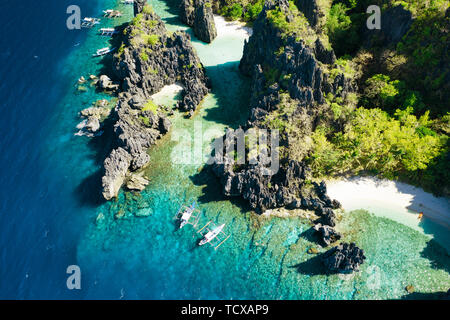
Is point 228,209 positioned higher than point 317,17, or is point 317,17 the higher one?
point 317,17

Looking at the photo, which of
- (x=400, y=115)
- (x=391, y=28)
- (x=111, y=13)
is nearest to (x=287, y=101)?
(x=400, y=115)

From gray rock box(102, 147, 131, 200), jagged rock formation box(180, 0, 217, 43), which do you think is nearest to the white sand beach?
jagged rock formation box(180, 0, 217, 43)

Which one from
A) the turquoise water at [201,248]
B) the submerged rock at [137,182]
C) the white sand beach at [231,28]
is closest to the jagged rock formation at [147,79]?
the submerged rock at [137,182]

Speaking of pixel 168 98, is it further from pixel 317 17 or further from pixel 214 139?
pixel 317 17

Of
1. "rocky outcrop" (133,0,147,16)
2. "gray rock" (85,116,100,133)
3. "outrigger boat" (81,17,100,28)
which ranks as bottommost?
"gray rock" (85,116,100,133)

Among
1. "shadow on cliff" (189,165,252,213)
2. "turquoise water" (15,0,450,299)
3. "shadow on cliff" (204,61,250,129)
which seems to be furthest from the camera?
"shadow on cliff" (204,61,250,129)

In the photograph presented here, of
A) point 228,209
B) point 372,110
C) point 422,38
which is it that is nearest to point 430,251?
point 372,110

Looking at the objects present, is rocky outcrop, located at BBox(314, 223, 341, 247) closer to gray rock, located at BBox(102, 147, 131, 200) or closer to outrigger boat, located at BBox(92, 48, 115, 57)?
gray rock, located at BBox(102, 147, 131, 200)
